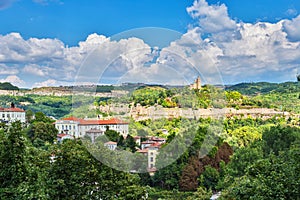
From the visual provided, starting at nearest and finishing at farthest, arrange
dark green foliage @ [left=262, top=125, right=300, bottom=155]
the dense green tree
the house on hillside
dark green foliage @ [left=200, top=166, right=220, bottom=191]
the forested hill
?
the house on hillside
dark green foliage @ [left=262, top=125, right=300, bottom=155]
dark green foliage @ [left=200, top=166, right=220, bottom=191]
the dense green tree
the forested hill

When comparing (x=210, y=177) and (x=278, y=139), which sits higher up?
(x=278, y=139)

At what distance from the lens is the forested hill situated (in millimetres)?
60981

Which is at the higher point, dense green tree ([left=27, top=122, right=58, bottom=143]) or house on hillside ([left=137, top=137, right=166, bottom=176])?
house on hillside ([left=137, top=137, right=166, bottom=176])

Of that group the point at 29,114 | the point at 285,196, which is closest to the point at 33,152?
the point at 285,196

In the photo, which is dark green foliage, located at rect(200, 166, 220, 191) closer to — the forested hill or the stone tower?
the stone tower

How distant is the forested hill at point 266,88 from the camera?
61.0 m

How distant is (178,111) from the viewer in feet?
29.4

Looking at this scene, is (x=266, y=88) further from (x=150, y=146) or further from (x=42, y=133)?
(x=150, y=146)

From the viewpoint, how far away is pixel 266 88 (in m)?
70.9

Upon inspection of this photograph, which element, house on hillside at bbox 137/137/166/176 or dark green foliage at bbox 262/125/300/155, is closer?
house on hillside at bbox 137/137/166/176

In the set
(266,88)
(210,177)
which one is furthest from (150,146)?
(266,88)

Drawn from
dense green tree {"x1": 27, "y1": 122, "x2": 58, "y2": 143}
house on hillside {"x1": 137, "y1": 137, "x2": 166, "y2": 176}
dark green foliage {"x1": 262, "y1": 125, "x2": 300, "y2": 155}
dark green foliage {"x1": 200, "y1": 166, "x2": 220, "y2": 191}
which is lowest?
dark green foliage {"x1": 200, "y1": 166, "x2": 220, "y2": 191}

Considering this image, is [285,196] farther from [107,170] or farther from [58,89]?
[58,89]

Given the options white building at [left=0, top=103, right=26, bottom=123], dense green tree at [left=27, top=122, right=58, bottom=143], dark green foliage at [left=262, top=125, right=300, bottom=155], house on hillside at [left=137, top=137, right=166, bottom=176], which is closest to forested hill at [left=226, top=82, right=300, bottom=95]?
white building at [left=0, top=103, right=26, bottom=123]
